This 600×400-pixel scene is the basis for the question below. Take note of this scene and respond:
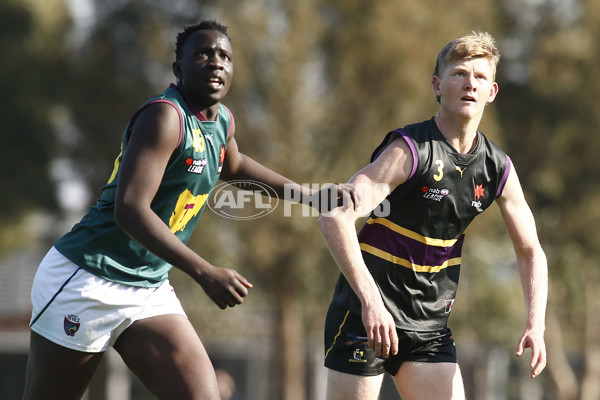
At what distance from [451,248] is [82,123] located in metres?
19.6

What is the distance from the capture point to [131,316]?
13.6 feet

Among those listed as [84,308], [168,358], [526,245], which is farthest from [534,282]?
[84,308]

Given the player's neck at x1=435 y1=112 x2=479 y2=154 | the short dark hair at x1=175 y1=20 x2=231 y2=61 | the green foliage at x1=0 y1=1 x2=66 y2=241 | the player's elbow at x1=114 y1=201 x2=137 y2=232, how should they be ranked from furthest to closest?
the green foliage at x1=0 y1=1 x2=66 y2=241 → the player's neck at x1=435 y1=112 x2=479 y2=154 → the short dark hair at x1=175 y1=20 x2=231 y2=61 → the player's elbow at x1=114 y1=201 x2=137 y2=232

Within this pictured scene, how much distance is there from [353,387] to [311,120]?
15964mm

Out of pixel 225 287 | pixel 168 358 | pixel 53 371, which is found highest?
pixel 225 287

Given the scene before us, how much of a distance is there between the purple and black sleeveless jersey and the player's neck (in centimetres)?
4

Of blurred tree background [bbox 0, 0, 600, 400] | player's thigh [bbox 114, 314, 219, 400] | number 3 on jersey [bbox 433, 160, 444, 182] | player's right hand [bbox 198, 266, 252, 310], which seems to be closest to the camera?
player's right hand [bbox 198, 266, 252, 310]

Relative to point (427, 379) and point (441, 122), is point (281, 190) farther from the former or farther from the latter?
point (427, 379)

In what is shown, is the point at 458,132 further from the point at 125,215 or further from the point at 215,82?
the point at 125,215

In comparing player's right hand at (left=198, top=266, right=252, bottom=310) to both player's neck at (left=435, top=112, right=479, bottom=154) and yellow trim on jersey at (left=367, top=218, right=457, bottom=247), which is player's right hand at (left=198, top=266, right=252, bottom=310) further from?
player's neck at (left=435, top=112, right=479, bottom=154)

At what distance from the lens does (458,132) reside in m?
4.68

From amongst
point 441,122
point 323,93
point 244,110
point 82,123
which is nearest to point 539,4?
point 323,93

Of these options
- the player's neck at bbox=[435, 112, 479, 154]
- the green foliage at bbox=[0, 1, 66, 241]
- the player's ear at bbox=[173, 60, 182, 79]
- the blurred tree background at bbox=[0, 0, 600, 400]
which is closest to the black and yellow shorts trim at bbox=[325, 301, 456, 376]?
the player's neck at bbox=[435, 112, 479, 154]

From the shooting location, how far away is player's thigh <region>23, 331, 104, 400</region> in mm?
4082
